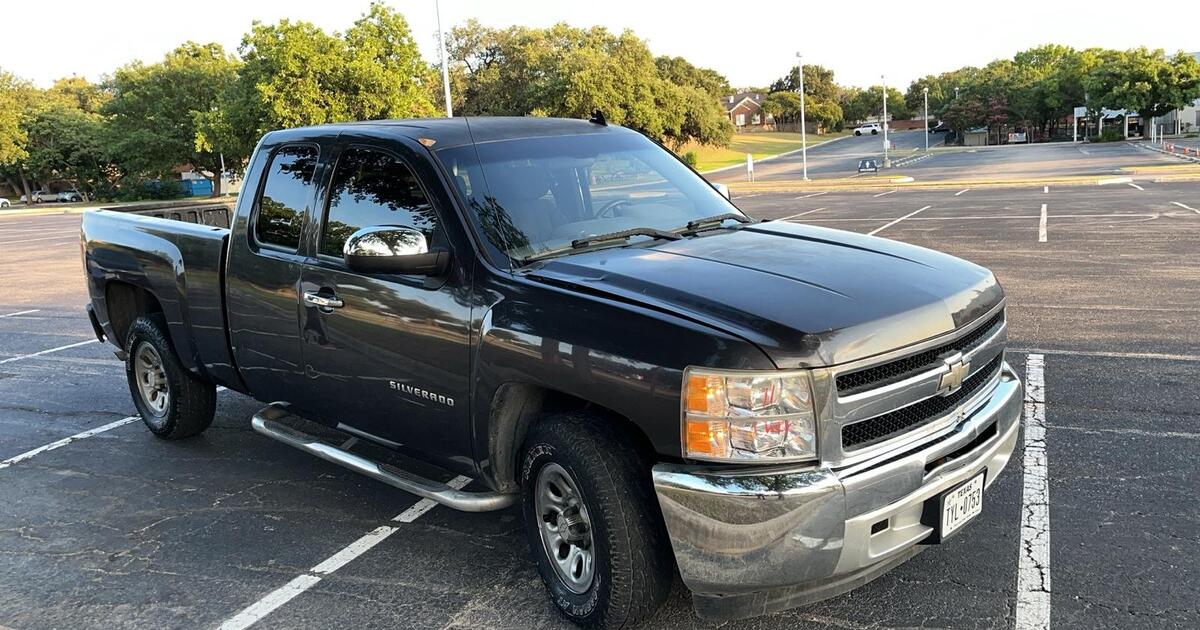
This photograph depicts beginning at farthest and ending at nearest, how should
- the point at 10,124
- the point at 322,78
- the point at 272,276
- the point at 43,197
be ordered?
1. the point at 43,197
2. the point at 10,124
3. the point at 322,78
4. the point at 272,276

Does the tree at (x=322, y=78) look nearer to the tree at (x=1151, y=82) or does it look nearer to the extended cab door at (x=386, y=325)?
the extended cab door at (x=386, y=325)

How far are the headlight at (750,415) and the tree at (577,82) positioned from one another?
43279 millimetres

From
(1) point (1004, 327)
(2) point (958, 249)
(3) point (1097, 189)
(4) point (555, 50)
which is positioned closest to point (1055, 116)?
(4) point (555, 50)

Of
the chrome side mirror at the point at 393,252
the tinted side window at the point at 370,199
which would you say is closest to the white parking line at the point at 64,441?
the tinted side window at the point at 370,199

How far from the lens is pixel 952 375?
10.4 ft

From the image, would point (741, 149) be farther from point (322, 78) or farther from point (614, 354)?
point (614, 354)

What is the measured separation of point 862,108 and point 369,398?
5969 inches

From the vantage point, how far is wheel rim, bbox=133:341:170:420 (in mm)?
6016

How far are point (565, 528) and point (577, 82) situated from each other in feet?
162

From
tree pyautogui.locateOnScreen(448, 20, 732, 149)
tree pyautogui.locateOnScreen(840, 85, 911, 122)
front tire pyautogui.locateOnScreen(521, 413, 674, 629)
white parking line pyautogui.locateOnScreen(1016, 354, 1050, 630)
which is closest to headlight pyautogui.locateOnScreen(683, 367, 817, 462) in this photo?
front tire pyautogui.locateOnScreen(521, 413, 674, 629)

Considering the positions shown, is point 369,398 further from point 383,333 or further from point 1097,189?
point 1097,189

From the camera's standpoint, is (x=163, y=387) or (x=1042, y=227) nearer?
(x=163, y=387)

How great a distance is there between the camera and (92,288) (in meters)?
6.46

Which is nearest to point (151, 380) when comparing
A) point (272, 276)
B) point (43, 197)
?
point (272, 276)
